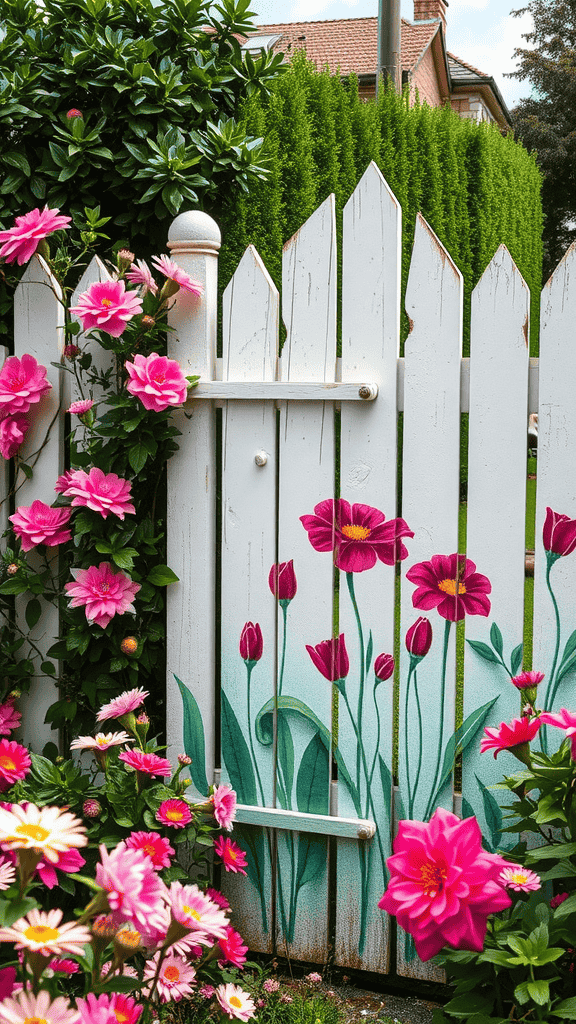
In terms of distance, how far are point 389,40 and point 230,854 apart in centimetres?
624

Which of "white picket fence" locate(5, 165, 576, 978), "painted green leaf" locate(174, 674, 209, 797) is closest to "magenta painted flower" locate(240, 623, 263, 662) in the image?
"white picket fence" locate(5, 165, 576, 978)

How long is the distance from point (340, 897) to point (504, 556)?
79 cm

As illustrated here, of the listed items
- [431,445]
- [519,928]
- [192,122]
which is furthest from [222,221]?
[519,928]

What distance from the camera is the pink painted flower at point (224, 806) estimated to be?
5.68 ft

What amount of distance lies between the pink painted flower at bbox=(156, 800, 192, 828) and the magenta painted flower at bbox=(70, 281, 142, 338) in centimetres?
95

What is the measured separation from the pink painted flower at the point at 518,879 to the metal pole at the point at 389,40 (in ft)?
19.8

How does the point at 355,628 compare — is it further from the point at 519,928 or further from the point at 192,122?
the point at 192,122

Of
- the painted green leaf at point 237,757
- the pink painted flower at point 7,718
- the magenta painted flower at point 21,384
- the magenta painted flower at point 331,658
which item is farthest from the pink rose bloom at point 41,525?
the magenta painted flower at point 331,658

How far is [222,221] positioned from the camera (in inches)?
98.4

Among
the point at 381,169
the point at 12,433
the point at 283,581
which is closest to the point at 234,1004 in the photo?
the point at 283,581

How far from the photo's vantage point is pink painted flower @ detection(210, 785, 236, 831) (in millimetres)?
1731

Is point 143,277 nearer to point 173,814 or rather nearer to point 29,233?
point 29,233

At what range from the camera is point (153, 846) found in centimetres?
156

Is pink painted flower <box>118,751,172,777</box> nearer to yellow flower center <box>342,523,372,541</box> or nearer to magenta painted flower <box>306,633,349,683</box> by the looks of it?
magenta painted flower <box>306,633,349,683</box>
